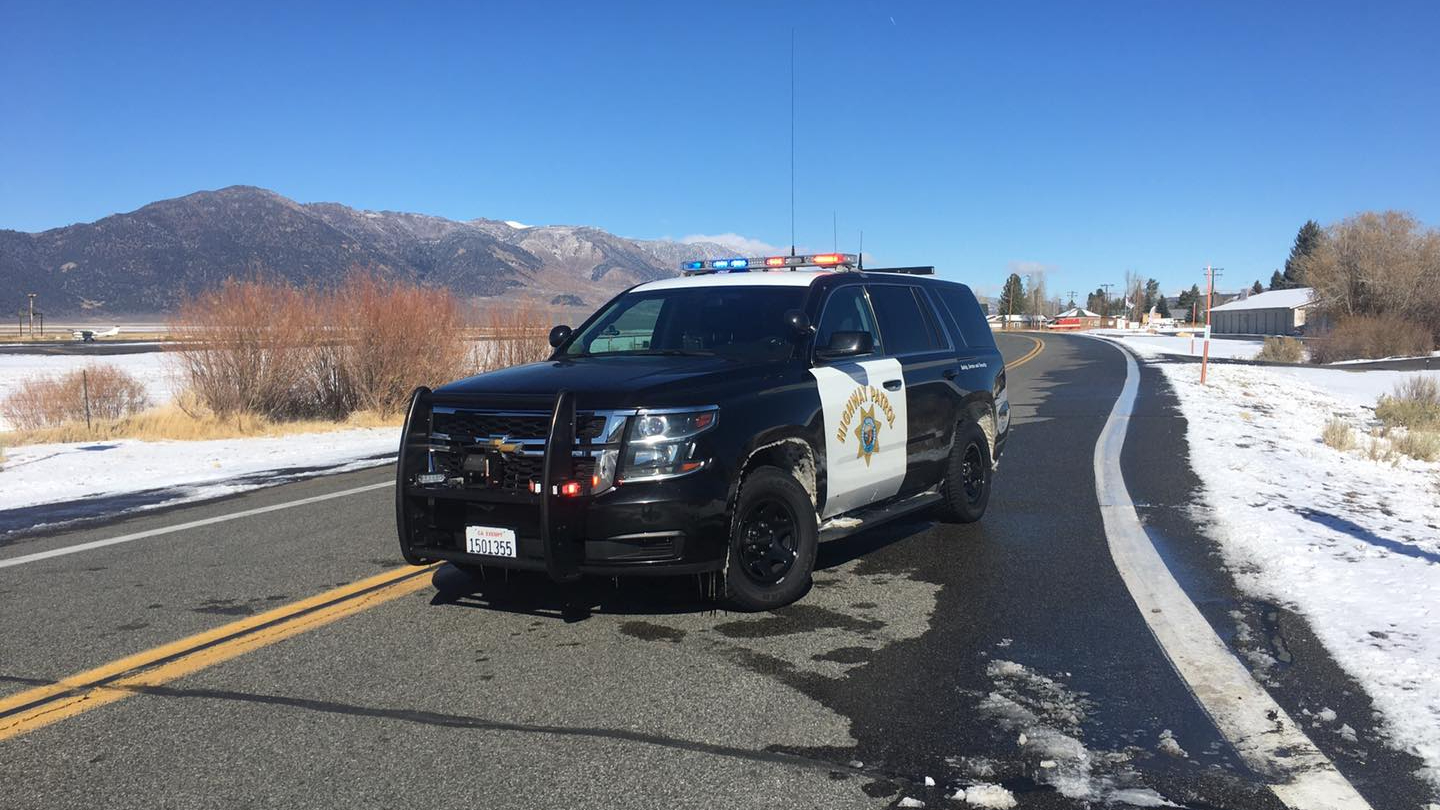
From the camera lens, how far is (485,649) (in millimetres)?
4914

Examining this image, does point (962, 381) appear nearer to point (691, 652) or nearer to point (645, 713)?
point (691, 652)

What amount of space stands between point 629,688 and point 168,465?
34.1 feet

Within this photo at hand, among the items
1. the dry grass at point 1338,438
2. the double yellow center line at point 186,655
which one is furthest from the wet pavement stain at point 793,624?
the dry grass at point 1338,438

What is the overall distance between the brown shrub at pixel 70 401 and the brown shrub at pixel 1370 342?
4814 centimetres

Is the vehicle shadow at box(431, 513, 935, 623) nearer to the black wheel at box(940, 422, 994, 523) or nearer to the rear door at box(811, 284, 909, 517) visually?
the rear door at box(811, 284, 909, 517)

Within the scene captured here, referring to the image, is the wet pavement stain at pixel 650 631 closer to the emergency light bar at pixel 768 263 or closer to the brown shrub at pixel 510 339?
the emergency light bar at pixel 768 263

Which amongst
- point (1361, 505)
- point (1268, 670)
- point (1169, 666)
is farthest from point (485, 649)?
point (1361, 505)

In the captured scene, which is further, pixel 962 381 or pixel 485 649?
pixel 962 381

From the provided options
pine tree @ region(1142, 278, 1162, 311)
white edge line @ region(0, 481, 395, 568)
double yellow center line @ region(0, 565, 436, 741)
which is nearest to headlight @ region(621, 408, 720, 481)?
double yellow center line @ region(0, 565, 436, 741)

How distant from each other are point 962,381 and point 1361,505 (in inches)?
150

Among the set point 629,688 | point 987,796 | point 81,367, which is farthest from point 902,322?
point 81,367

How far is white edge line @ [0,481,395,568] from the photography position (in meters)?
7.06

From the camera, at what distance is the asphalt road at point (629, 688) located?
3.49m

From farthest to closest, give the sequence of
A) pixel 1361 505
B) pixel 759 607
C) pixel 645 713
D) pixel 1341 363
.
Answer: pixel 1341 363 → pixel 1361 505 → pixel 759 607 → pixel 645 713
